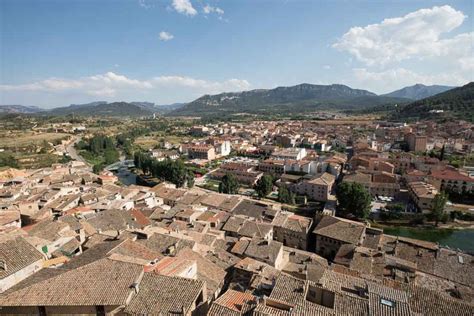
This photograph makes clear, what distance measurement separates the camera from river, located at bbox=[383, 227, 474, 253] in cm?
3056

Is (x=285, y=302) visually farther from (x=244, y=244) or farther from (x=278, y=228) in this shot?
(x=278, y=228)

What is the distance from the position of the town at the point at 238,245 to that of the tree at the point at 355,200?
171 mm

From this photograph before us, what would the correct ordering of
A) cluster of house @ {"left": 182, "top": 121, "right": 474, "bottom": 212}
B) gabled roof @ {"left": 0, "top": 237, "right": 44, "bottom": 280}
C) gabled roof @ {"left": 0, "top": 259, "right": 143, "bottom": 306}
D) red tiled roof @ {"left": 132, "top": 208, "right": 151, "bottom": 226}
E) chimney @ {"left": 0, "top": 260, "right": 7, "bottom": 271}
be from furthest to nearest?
1. cluster of house @ {"left": 182, "top": 121, "right": 474, "bottom": 212}
2. red tiled roof @ {"left": 132, "top": 208, "right": 151, "bottom": 226}
3. gabled roof @ {"left": 0, "top": 237, "right": 44, "bottom": 280}
4. chimney @ {"left": 0, "top": 260, "right": 7, "bottom": 271}
5. gabled roof @ {"left": 0, "top": 259, "right": 143, "bottom": 306}

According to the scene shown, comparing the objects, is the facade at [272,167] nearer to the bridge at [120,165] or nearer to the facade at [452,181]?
the facade at [452,181]

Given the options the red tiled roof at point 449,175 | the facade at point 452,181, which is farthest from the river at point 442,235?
the red tiled roof at point 449,175

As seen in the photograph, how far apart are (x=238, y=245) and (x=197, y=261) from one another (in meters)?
5.78

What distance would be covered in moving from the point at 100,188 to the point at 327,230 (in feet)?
88.5

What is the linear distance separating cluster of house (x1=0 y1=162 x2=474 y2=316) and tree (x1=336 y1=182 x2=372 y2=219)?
8.28 metres

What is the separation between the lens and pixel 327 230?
26141 mm

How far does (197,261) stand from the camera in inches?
635

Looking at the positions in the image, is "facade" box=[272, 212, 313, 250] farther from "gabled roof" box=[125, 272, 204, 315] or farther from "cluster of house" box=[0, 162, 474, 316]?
"gabled roof" box=[125, 272, 204, 315]

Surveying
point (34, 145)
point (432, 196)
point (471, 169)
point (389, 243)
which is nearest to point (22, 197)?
point (389, 243)

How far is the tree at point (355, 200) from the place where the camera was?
112ft

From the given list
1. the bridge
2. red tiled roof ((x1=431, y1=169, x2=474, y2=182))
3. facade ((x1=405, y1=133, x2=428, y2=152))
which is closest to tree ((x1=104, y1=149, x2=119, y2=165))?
the bridge
